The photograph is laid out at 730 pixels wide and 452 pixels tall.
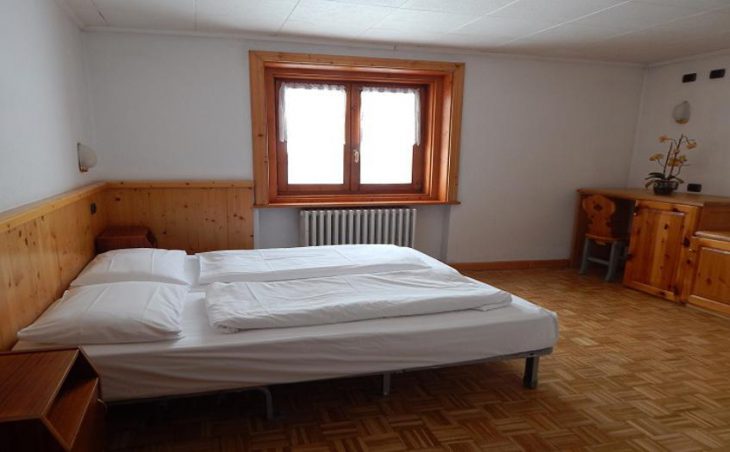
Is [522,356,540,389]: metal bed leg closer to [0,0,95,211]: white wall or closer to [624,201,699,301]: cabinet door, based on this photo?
[624,201,699,301]: cabinet door

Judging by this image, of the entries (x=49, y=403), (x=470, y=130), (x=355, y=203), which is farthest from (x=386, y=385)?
(x=470, y=130)

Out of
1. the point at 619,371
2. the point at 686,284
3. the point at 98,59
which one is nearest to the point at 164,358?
the point at 619,371

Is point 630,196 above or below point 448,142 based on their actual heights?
below

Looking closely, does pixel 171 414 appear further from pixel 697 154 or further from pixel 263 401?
pixel 697 154

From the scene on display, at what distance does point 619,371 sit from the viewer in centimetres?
258

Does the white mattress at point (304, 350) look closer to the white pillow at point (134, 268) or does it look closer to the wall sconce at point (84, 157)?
the white pillow at point (134, 268)

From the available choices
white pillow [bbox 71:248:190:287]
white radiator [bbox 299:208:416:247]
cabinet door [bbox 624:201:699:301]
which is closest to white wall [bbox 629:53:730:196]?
cabinet door [bbox 624:201:699:301]

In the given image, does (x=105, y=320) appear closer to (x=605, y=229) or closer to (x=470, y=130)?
(x=470, y=130)

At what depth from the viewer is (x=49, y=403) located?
1195 millimetres

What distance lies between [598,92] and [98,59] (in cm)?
455

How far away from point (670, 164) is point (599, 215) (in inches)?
32.4

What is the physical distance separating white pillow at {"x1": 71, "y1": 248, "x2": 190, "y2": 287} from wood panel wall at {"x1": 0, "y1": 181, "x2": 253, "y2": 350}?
117 mm

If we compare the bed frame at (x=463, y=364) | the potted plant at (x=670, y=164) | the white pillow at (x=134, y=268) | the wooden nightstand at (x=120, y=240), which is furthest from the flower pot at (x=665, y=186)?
the wooden nightstand at (x=120, y=240)

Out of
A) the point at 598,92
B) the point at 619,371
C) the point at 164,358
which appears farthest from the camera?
the point at 598,92
